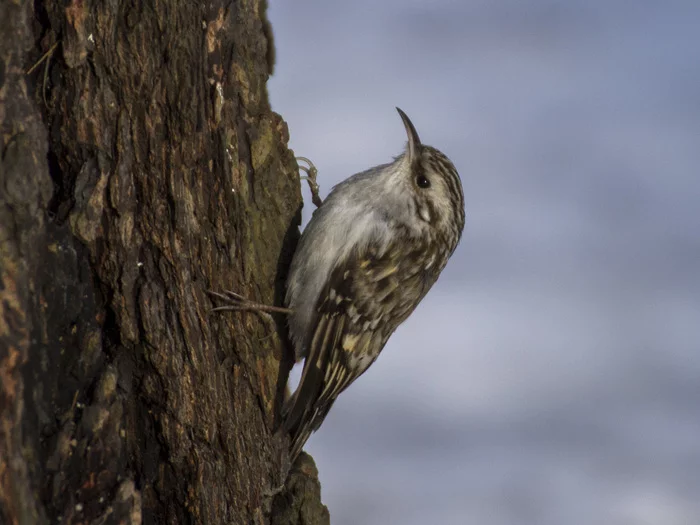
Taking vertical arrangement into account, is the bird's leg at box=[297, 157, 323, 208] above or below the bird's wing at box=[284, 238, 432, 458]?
above

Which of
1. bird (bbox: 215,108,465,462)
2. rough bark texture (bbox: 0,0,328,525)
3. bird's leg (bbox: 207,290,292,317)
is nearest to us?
rough bark texture (bbox: 0,0,328,525)

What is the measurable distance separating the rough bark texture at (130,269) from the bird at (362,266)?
31 centimetres

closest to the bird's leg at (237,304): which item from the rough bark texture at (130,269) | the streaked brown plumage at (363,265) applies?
the rough bark texture at (130,269)

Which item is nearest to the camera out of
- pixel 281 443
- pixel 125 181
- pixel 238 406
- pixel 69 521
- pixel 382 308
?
pixel 69 521

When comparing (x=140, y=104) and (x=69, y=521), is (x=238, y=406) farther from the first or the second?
(x=140, y=104)

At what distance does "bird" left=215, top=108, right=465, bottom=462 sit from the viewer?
2828mm

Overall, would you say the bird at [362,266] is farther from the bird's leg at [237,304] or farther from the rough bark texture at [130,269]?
the rough bark texture at [130,269]

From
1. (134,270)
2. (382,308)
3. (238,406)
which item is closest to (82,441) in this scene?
(134,270)

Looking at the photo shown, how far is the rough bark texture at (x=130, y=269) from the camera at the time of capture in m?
1.71

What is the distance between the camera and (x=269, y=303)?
2.71m

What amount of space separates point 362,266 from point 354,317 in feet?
Answer: 0.60

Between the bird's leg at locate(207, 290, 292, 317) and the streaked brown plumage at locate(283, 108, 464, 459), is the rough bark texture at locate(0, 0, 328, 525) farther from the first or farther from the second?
the streaked brown plumage at locate(283, 108, 464, 459)

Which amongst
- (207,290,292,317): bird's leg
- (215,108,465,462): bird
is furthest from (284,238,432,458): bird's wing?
(207,290,292,317): bird's leg

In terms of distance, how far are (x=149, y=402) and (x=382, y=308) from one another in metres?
1.24
